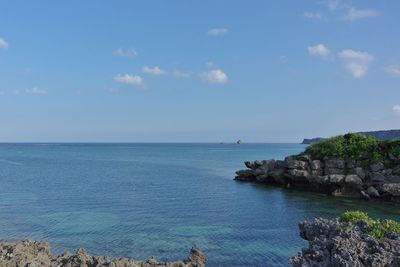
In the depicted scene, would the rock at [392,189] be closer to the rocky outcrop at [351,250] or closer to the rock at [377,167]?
the rock at [377,167]

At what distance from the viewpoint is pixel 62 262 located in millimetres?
21422

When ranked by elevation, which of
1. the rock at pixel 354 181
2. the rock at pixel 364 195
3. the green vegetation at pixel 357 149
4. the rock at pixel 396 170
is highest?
the green vegetation at pixel 357 149

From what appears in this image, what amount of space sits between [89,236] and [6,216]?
13393 mm

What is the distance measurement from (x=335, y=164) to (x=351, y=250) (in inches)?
1855

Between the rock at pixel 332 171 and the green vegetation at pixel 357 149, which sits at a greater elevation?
the green vegetation at pixel 357 149

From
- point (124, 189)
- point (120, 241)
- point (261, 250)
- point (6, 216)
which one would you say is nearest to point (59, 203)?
point (6, 216)

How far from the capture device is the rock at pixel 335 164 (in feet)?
201

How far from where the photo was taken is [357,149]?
62.1 meters

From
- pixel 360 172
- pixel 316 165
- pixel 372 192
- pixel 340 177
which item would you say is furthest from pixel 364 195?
pixel 316 165

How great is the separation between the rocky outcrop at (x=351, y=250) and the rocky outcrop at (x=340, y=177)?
122ft

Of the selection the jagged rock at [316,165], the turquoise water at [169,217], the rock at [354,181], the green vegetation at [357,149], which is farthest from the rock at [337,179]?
the turquoise water at [169,217]

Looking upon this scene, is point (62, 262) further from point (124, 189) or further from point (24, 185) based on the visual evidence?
point (24, 185)

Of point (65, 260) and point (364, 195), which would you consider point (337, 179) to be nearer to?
point (364, 195)

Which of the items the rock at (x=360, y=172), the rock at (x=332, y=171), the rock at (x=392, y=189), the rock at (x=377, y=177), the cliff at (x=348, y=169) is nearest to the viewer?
the rock at (x=392, y=189)
